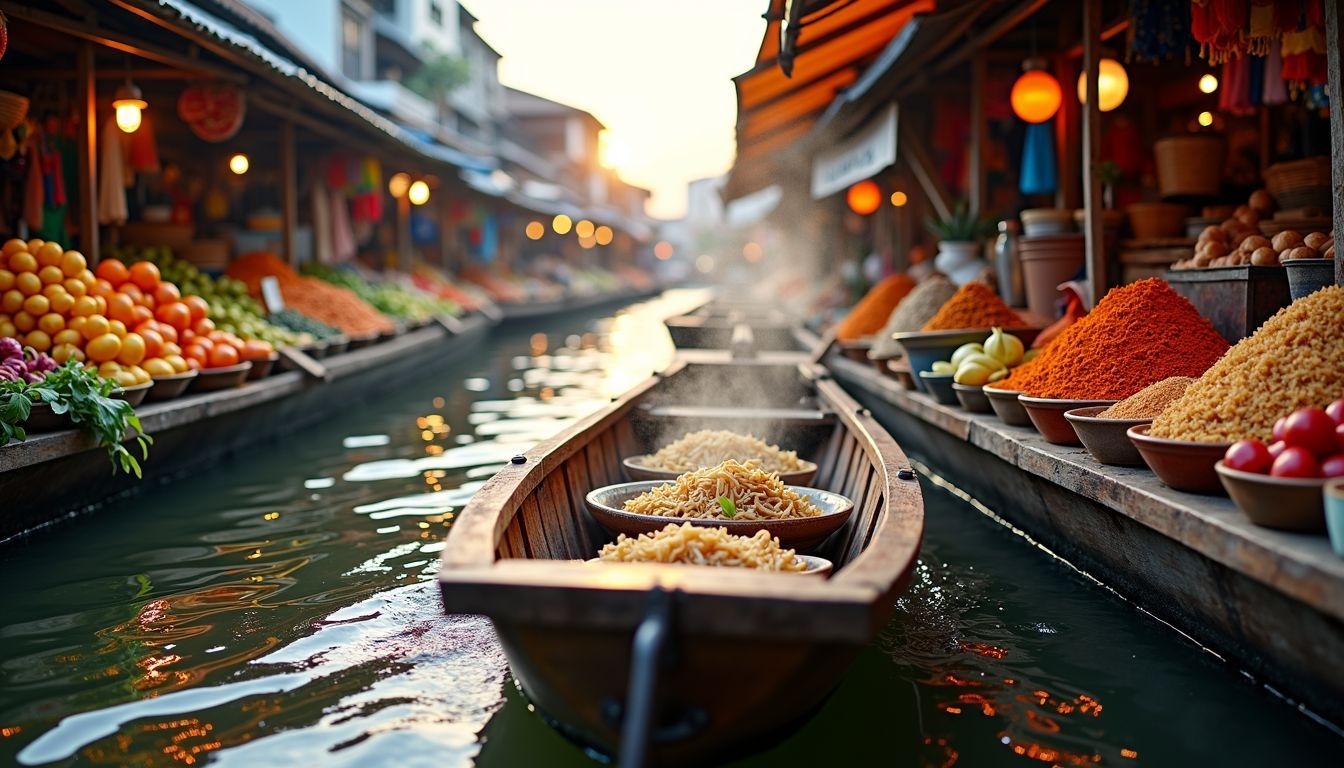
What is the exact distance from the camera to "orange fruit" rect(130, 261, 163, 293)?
756cm

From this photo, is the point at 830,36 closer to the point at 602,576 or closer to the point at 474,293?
the point at 602,576

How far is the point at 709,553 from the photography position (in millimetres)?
3027

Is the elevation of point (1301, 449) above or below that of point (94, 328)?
below

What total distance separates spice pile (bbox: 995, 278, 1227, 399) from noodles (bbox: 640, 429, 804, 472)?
4.04ft

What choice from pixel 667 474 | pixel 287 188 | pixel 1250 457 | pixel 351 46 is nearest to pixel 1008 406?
pixel 667 474

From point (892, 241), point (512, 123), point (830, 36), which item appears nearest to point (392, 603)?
point (830, 36)

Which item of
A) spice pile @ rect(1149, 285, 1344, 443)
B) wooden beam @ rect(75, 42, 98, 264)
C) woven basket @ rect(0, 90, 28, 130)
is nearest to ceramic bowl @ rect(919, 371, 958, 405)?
spice pile @ rect(1149, 285, 1344, 443)

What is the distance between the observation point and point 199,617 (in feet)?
14.1

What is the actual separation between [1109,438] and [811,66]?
22.3 feet

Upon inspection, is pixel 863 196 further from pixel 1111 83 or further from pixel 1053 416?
pixel 1053 416

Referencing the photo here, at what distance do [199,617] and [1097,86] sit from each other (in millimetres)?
5706

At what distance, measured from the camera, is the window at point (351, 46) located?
1141 inches

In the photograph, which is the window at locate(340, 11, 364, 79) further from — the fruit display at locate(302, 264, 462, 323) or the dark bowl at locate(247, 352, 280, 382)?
the dark bowl at locate(247, 352, 280, 382)

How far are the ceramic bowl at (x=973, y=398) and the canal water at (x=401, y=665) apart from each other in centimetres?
69
